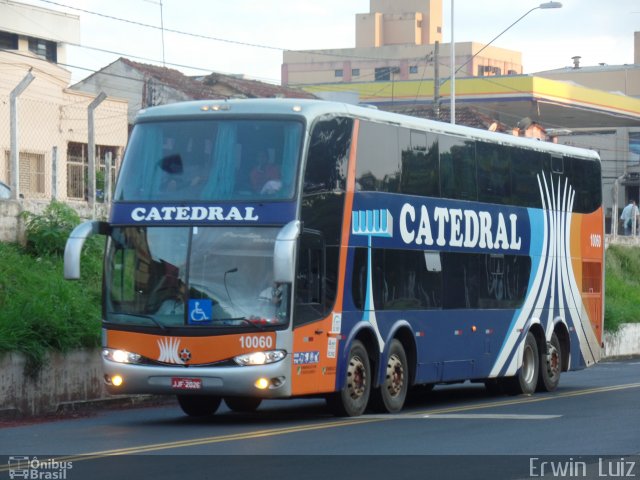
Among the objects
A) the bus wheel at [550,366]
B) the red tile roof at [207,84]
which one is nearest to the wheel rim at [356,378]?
the bus wheel at [550,366]

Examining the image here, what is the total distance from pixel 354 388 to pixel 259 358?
1.96 meters

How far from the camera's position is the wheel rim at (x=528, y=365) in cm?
2244

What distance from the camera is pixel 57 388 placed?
1894 centimetres

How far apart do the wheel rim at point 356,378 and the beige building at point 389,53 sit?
Answer: 322ft

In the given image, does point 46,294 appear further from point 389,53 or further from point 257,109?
point 389,53

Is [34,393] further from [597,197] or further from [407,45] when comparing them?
[407,45]

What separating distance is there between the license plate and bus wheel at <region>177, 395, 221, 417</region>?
1930 millimetres

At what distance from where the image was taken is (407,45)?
117 m

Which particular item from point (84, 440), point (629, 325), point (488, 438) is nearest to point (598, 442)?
point (488, 438)

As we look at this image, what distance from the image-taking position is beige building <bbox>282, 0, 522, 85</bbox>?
116 metres

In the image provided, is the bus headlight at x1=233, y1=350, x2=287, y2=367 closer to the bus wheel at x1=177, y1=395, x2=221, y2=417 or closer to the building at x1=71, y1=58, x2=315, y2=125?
the bus wheel at x1=177, y1=395, x2=221, y2=417

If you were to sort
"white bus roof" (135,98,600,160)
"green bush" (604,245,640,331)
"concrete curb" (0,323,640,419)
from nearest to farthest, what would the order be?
1. "white bus roof" (135,98,600,160)
2. "concrete curb" (0,323,640,419)
3. "green bush" (604,245,640,331)

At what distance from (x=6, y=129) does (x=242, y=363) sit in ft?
84.7

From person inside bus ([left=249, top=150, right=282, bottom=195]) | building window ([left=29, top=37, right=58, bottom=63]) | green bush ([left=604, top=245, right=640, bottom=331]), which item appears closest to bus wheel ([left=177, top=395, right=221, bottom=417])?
person inside bus ([left=249, top=150, right=282, bottom=195])
